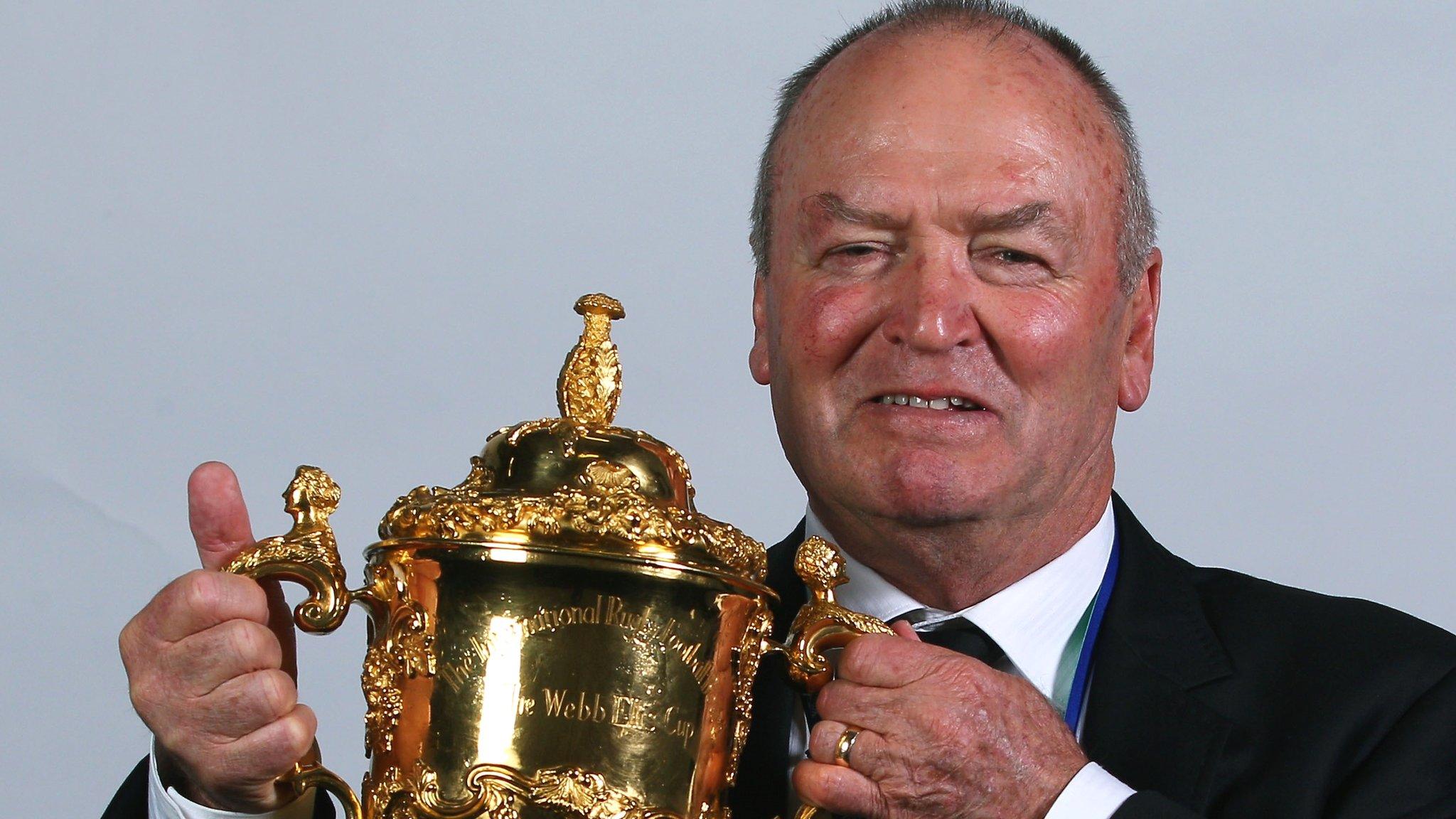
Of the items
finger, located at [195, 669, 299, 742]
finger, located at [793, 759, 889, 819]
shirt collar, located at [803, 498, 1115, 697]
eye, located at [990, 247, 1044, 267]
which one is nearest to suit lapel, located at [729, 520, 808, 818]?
shirt collar, located at [803, 498, 1115, 697]

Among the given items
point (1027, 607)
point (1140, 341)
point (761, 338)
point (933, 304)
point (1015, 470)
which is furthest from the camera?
point (761, 338)

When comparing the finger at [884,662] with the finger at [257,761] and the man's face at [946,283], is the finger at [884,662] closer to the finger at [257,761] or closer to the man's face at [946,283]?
the man's face at [946,283]

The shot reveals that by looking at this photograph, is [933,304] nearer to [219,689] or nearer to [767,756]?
[767,756]

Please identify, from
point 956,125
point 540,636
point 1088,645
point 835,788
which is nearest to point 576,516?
point 540,636

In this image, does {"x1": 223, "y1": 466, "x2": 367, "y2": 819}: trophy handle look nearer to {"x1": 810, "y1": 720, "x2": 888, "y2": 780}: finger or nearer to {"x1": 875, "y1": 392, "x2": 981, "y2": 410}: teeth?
{"x1": 810, "y1": 720, "x2": 888, "y2": 780}: finger

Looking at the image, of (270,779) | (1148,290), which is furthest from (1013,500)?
(270,779)

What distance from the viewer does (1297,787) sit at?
7.94 feet

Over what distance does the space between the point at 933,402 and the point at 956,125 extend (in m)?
0.44

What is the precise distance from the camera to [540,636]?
197 cm

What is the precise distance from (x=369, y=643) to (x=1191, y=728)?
4.14ft

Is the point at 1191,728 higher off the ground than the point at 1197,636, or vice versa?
the point at 1197,636

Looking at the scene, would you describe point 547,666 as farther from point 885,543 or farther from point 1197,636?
point 1197,636

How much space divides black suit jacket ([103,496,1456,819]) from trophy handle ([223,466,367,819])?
336mm

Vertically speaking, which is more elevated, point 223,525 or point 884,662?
point 223,525
